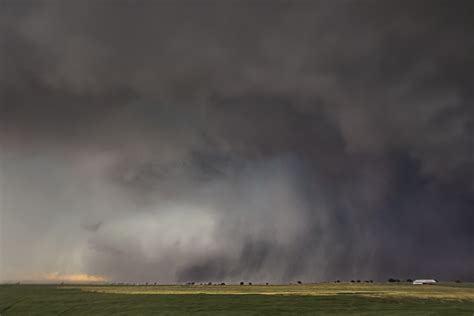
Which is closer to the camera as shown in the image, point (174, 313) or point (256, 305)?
point (174, 313)

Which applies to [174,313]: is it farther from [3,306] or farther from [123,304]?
[3,306]

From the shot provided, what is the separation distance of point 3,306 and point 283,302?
76.1 metres

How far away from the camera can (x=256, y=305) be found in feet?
360

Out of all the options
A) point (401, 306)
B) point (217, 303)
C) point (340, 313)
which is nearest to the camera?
point (340, 313)

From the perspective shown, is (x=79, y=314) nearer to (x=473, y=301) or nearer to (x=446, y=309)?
(x=446, y=309)

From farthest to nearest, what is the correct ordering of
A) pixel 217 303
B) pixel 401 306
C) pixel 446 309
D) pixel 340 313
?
pixel 217 303
pixel 401 306
pixel 446 309
pixel 340 313

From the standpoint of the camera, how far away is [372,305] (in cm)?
10919

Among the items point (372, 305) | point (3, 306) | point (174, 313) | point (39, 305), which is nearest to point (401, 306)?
point (372, 305)

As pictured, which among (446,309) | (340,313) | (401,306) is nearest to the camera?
(340,313)

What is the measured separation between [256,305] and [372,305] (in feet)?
96.7

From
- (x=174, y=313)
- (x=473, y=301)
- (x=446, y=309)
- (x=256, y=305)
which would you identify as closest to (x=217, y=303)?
(x=256, y=305)

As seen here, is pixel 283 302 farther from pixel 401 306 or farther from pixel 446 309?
pixel 446 309

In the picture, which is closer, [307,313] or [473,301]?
[307,313]

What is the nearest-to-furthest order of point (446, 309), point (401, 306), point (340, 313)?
point (340, 313)
point (446, 309)
point (401, 306)
